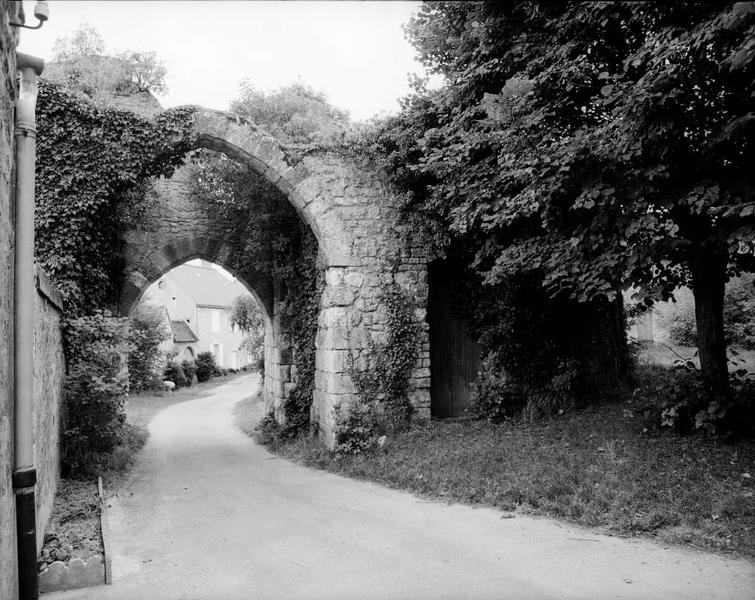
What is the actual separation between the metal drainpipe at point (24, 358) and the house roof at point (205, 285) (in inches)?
1062

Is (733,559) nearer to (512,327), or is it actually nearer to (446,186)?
(512,327)

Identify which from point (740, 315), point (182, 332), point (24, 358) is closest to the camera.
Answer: point (24, 358)

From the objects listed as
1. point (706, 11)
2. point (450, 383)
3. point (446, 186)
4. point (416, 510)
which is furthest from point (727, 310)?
point (416, 510)

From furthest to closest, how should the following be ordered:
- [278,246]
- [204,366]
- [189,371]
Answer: [204,366] < [189,371] < [278,246]

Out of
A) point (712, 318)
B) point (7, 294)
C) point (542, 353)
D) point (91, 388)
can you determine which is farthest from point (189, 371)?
point (7, 294)

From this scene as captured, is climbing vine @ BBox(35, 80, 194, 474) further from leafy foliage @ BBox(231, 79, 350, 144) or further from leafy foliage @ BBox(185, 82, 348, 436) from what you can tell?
leafy foliage @ BBox(231, 79, 350, 144)

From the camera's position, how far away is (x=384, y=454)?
7.48 meters

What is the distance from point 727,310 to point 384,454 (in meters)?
6.98

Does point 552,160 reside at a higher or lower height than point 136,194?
lower

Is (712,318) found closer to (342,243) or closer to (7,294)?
(342,243)

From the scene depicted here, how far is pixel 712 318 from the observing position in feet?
20.0

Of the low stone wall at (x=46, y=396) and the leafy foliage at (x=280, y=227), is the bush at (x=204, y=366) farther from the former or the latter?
the low stone wall at (x=46, y=396)

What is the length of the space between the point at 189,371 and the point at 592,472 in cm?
2237

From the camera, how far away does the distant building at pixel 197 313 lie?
2795 centimetres
